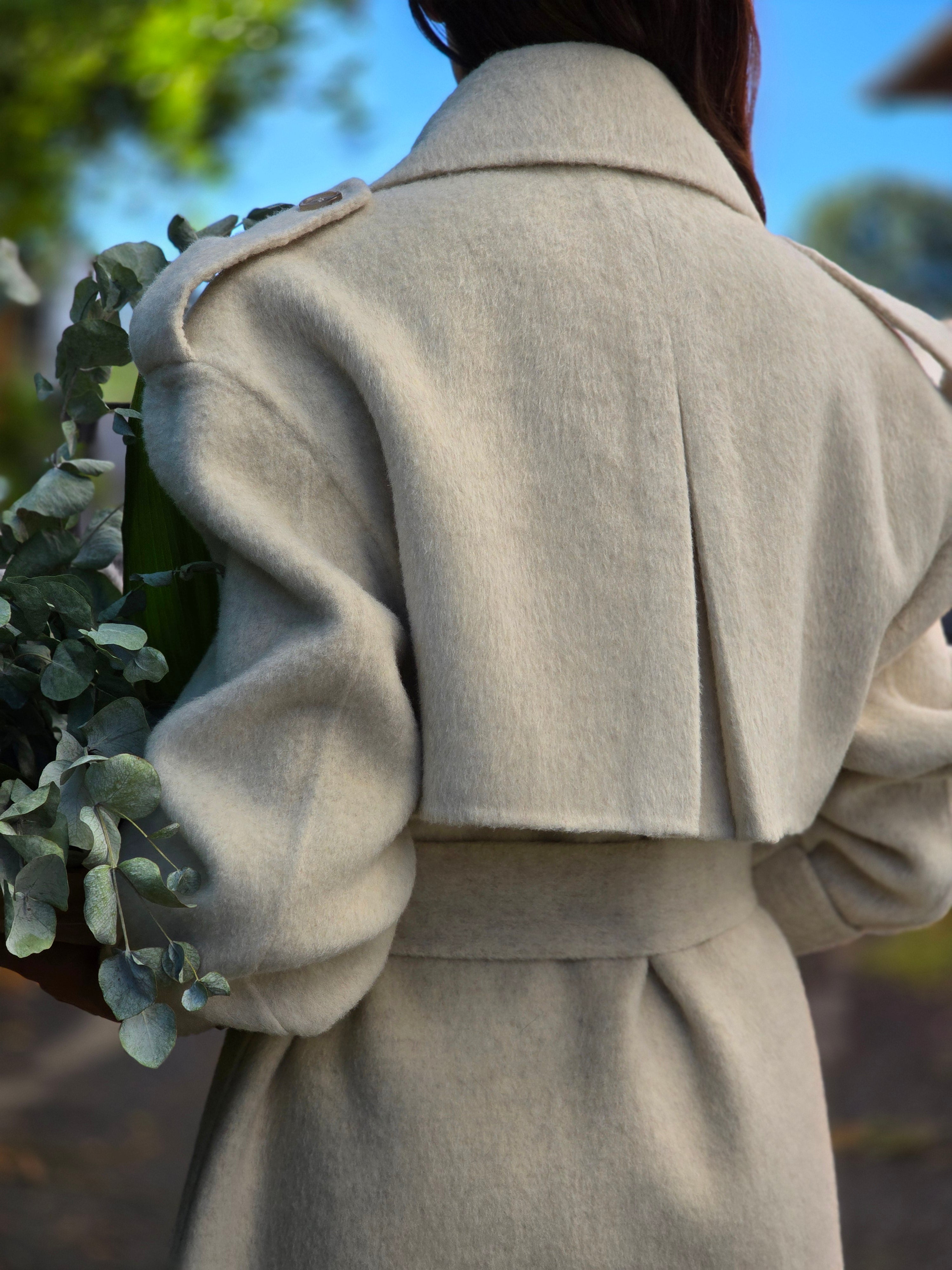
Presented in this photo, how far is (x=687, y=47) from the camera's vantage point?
1.19 m

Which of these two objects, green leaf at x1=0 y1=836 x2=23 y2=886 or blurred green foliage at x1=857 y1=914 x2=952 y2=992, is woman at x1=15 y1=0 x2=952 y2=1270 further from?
blurred green foliage at x1=857 y1=914 x2=952 y2=992

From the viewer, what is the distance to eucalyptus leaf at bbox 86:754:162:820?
91 centimetres

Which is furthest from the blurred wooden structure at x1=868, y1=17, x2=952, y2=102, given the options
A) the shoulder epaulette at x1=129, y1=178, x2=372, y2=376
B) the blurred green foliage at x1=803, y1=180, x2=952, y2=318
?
the shoulder epaulette at x1=129, y1=178, x2=372, y2=376

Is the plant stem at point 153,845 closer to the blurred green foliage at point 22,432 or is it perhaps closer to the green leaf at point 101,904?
the green leaf at point 101,904

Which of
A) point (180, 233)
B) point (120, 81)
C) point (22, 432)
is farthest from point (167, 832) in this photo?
A: point (22, 432)

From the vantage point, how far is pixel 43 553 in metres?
1.14

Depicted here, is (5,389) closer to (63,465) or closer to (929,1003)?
(929,1003)

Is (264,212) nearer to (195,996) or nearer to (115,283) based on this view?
(115,283)

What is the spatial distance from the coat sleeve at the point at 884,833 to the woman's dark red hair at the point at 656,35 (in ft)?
1.85

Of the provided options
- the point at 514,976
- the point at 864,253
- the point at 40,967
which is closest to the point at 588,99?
the point at 514,976

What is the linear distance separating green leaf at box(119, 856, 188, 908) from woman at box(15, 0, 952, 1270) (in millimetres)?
29

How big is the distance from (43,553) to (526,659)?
0.46 meters

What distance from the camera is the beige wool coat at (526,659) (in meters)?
0.95

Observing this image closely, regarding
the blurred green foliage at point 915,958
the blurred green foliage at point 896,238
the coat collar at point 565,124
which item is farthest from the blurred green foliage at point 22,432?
the coat collar at point 565,124
